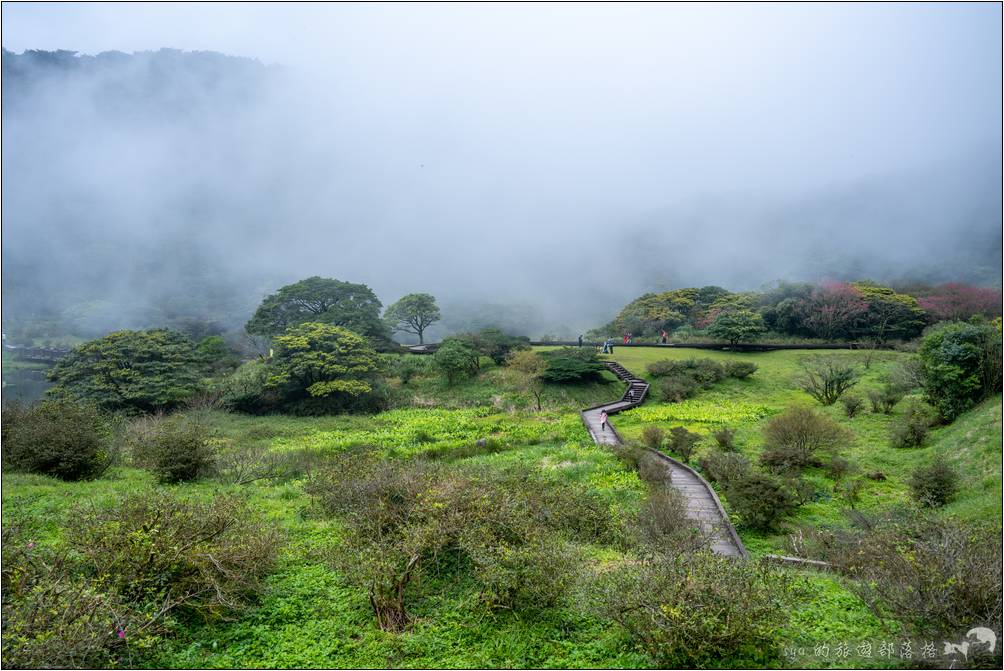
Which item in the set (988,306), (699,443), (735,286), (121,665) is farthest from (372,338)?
(735,286)

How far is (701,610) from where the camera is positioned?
5.32 metres

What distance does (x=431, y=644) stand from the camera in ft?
20.6

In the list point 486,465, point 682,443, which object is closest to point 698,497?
point 682,443

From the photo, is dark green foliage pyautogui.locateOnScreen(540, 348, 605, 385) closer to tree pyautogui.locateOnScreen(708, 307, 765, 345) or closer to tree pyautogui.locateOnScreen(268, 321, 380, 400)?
tree pyautogui.locateOnScreen(268, 321, 380, 400)

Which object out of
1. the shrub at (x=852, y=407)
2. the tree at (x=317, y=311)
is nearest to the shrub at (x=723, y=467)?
the shrub at (x=852, y=407)

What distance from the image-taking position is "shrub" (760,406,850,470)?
14.3 meters

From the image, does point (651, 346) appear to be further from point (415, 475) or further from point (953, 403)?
point (415, 475)

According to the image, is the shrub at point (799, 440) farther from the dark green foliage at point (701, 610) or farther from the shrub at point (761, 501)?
the dark green foliage at point (701, 610)

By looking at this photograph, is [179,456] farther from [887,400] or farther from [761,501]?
[887,400]

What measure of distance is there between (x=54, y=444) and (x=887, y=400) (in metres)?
29.5

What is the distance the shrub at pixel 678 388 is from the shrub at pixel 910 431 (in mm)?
10512

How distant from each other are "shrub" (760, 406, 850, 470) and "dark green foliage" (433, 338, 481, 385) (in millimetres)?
19365

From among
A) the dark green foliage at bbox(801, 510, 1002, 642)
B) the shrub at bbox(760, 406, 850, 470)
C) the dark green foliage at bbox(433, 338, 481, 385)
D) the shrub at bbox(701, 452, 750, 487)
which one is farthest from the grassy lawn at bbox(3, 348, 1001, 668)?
the dark green foliage at bbox(433, 338, 481, 385)

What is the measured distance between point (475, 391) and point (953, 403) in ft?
74.2
